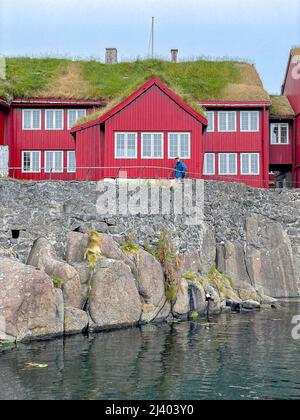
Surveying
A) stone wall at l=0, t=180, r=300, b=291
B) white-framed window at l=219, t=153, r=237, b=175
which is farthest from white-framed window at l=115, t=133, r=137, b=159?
white-framed window at l=219, t=153, r=237, b=175

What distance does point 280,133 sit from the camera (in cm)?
4822

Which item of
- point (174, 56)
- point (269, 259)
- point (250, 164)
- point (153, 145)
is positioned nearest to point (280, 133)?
point (250, 164)

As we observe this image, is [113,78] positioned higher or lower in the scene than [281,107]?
higher

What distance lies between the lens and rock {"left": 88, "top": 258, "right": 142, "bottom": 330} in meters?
25.7

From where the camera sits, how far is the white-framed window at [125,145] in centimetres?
3719

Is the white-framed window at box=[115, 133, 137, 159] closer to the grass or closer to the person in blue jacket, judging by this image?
the person in blue jacket

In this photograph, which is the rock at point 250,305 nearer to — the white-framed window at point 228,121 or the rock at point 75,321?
→ the rock at point 75,321

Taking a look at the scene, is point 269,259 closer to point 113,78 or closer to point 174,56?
point 113,78

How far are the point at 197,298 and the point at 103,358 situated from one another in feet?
33.8

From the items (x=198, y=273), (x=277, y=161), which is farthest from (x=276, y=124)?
(x=198, y=273)

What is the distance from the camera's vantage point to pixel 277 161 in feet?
157

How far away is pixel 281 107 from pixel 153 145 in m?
15.6

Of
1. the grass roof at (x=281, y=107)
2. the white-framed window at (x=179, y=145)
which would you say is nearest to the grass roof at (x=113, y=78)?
the grass roof at (x=281, y=107)

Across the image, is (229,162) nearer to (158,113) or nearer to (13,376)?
(158,113)
